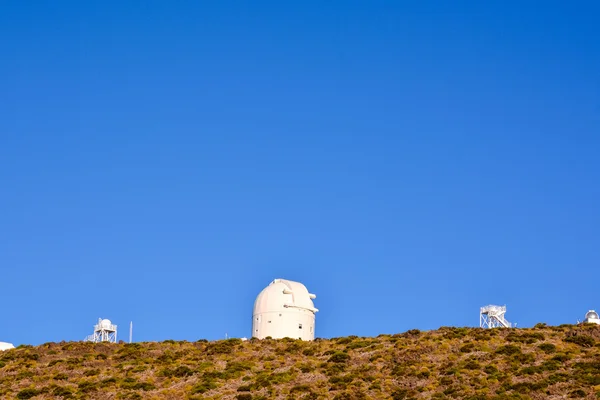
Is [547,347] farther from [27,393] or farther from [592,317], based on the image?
[27,393]

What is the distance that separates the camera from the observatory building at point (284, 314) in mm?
71625

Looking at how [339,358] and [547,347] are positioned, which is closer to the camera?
[547,347]

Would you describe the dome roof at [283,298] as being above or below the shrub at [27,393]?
above

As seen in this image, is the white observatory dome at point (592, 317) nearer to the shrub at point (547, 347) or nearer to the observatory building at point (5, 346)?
the shrub at point (547, 347)

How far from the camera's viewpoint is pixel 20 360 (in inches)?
2603

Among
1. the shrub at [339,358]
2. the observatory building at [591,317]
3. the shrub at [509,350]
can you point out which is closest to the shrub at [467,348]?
the shrub at [509,350]

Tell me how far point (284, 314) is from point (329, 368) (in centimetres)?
1183

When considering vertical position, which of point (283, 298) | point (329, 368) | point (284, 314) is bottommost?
point (329, 368)

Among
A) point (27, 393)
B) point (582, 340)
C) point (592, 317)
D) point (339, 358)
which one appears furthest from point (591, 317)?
point (27, 393)

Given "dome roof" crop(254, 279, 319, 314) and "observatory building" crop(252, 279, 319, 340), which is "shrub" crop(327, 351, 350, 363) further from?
"dome roof" crop(254, 279, 319, 314)

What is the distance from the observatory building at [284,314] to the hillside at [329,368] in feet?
10.4

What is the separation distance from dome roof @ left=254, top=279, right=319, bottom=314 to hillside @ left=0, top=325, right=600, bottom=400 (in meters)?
4.04

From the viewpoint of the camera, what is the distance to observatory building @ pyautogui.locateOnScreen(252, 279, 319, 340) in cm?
7162

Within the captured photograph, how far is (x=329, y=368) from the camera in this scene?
60438 millimetres
